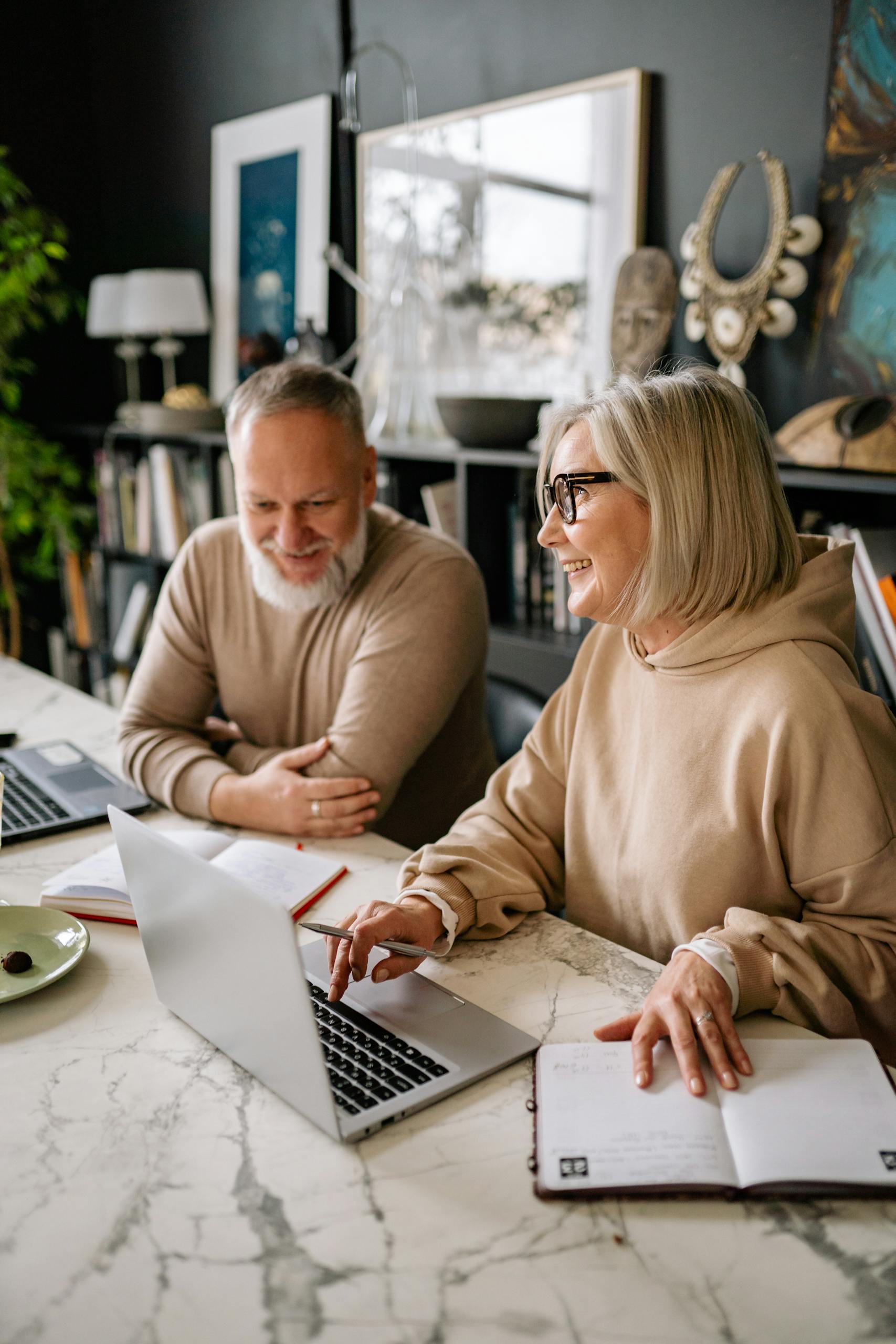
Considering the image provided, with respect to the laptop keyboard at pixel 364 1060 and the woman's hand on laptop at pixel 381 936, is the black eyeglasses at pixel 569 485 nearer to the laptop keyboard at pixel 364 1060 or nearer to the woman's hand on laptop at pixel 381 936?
the woman's hand on laptop at pixel 381 936

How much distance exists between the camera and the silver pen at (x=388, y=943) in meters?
1.18

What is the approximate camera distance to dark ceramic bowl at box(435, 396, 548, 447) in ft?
8.65

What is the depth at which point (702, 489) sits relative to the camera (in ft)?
4.09

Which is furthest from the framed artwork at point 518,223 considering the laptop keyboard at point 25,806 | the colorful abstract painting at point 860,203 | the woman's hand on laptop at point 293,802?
the laptop keyboard at point 25,806

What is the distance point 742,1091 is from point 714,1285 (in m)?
0.22

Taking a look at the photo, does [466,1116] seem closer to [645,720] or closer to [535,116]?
[645,720]

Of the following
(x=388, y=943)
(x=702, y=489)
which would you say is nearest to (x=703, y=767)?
(x=702, y=489)

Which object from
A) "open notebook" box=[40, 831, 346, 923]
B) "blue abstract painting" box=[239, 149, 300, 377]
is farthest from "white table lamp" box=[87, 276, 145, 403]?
"open notebook" box=[40, 831, 346, 923]

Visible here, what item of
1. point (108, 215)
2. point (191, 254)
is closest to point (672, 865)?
point (191, 254)

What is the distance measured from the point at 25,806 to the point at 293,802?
47 cm

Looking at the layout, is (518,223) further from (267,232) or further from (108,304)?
(108,304)

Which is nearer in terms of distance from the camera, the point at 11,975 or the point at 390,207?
the point at 11,975

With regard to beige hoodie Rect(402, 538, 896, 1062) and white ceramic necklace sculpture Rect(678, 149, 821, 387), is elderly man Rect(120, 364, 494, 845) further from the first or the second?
white ceramic necklace sculpture Rect(678, 149, 821, 387)

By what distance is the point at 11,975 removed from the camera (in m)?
1.20
